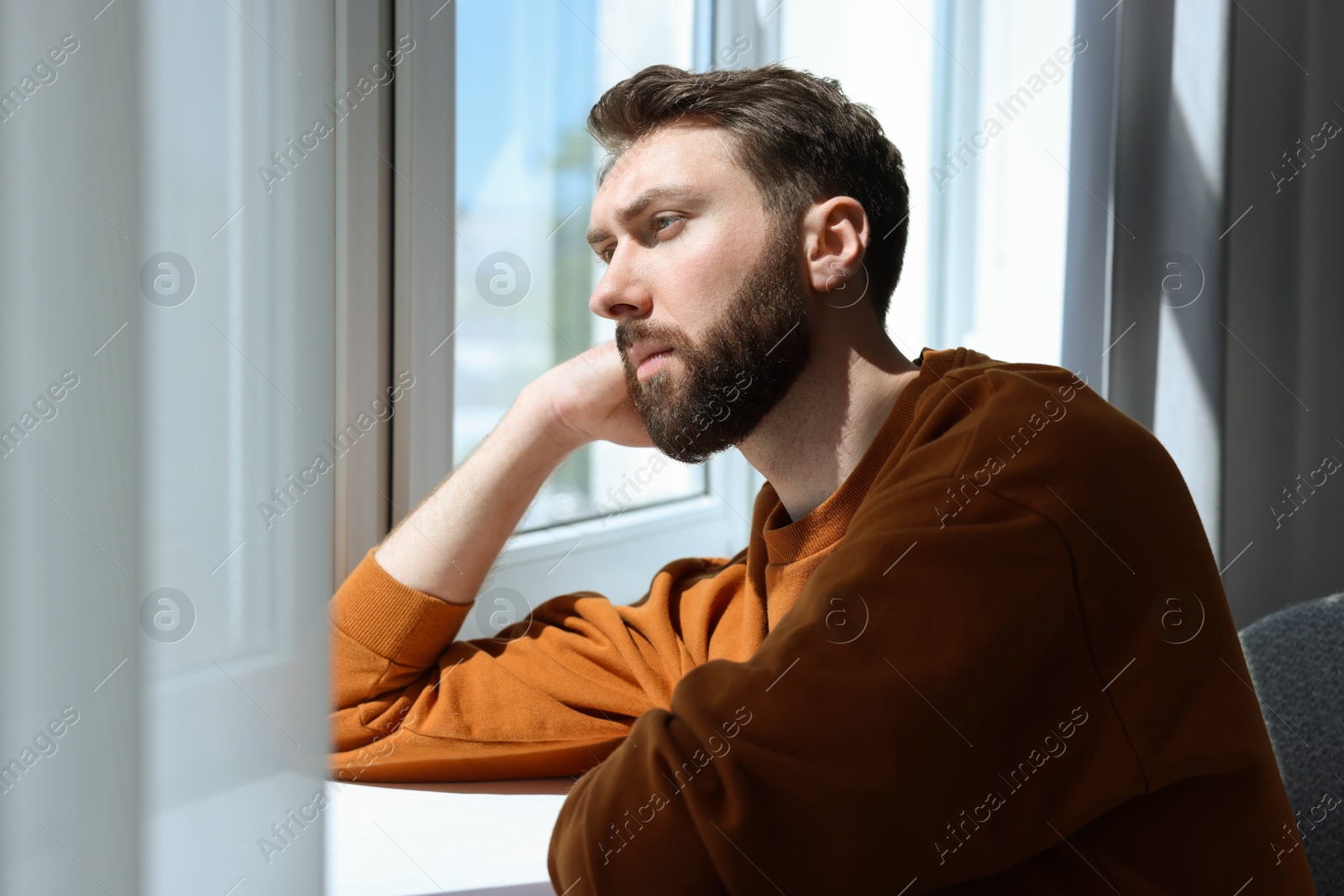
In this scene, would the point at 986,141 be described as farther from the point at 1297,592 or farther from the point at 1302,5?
the point at 1297,592

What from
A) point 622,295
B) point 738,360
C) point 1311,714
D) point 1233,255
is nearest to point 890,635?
point 738,360

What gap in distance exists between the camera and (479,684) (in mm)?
1147

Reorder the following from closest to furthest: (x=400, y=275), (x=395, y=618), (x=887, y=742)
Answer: (x=887, y=742), (x=395, y=618), (x=400, y=275)

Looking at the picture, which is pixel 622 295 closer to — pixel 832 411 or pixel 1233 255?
pixel 832 411

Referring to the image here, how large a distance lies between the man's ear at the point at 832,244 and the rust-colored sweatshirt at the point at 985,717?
0.26 metres

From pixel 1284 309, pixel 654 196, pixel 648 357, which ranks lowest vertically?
pixel 1284 309

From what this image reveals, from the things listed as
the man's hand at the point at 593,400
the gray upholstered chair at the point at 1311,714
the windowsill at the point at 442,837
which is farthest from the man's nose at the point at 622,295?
the gray upholstered chair at the point at 1311,714

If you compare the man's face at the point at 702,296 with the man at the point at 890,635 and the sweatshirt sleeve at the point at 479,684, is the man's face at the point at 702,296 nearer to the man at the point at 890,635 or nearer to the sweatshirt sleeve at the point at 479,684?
the man at the point at 890,635

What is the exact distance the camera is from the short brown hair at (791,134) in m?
1.07

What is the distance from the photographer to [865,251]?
1095 mm

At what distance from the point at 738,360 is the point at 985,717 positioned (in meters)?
0.45

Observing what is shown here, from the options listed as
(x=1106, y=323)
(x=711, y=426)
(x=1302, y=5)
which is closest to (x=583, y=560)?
(x=711, y=426)

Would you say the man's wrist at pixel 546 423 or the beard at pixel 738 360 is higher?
the man's wrist at pixel 546 423

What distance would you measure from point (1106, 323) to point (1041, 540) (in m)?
0.98
